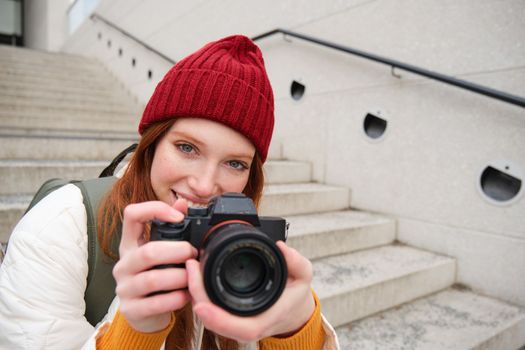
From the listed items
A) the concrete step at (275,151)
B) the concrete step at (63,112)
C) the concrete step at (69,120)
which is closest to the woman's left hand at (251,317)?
the concrete step at (275,151)

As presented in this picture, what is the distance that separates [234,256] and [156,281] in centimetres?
14

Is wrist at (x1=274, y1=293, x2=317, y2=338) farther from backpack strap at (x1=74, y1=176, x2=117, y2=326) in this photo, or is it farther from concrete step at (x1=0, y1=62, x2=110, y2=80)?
concrete step at (x1=0, y1=62, x2=110, y2=80)

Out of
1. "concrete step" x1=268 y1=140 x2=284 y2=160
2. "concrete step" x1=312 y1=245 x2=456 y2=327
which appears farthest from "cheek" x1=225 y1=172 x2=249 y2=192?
"concrete step" x1=268 y1=140 x2=284 y2=160

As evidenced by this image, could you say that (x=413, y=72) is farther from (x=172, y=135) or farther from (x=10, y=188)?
(x=10, y=188)

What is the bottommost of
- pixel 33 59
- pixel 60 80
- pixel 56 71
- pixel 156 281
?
pixel 156 281

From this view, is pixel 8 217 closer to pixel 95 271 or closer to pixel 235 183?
pixel 95 271

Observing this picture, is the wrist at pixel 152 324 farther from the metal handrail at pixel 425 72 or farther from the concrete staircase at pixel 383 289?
the metal handrail at pixel 425 72

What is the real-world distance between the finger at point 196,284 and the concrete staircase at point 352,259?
1.14m

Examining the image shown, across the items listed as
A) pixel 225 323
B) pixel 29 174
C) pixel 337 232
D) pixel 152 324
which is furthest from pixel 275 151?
pixel 225 323

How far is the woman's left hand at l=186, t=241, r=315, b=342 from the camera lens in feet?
1.80

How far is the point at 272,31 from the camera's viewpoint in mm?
3090

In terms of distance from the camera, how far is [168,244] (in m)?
0.61

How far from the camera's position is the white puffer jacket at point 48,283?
2.40 feet

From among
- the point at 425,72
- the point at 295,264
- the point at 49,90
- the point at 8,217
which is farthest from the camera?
the point at 49,90
